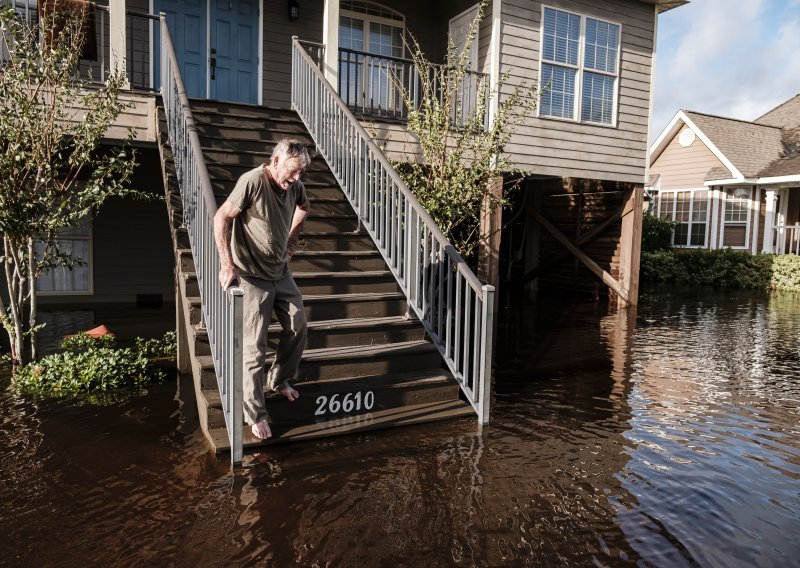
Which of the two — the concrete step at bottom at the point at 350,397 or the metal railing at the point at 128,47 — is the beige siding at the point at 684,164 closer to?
the metal railing at the point at 128,47

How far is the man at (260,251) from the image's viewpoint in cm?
387

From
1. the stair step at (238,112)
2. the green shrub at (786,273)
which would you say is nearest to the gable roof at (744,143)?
the green shrub at (786,273)

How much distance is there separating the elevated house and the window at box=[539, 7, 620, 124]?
0.11ft

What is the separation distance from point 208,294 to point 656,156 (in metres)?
20.8

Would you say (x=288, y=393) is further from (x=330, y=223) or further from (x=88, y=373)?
(x=330, y=223)

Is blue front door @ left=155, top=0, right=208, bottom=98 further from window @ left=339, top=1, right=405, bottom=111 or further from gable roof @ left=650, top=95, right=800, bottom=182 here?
gable roof @ left=650, top=95, right=800, bottom=182

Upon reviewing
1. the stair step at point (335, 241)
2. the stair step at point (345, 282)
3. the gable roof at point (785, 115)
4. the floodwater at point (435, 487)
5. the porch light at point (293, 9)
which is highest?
the gable roof at point (785, 115)

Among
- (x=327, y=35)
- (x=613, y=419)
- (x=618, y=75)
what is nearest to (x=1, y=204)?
(x=327, y=35)

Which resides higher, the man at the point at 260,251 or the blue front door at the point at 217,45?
the blue front door at the point at 217,45

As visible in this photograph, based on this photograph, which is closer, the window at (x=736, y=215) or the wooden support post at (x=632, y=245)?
the wooden support post at (x=632, y=245)

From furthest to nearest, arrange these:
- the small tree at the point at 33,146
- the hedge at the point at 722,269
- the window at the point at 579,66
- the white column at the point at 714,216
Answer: the white column at the point at 714,216
the hedge at the point at 722,269
the window at the point at 579,66
the small tree at the point at 33,146

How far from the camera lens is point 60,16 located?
6168mm

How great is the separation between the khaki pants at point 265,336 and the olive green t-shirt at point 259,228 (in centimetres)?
10

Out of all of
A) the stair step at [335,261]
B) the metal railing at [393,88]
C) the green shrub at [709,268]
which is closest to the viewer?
the stair step at [335,261]
